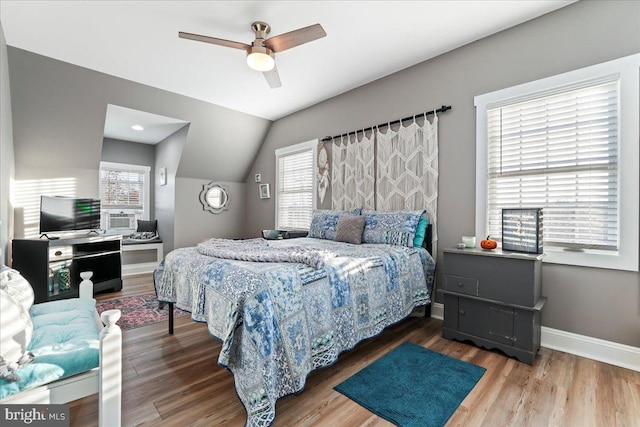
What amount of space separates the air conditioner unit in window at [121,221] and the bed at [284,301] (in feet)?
12.6

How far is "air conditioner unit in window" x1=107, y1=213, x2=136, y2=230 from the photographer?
221 inches

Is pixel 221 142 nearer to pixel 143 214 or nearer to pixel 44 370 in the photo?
pixel 143 214

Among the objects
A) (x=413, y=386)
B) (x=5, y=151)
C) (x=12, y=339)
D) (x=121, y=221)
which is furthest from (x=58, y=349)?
(x=121, y=221)

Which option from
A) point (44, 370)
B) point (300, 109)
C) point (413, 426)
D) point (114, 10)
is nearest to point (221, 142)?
point (300, 109)

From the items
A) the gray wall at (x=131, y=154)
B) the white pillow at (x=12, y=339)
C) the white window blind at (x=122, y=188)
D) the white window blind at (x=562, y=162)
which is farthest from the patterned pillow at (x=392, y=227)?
the white window blind at (x=122, y=188)

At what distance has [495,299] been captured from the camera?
2.27 metres

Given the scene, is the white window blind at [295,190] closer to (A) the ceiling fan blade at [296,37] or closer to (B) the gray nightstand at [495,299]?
(A) the ceiling fan blade at [296,37]

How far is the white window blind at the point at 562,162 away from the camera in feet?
7.24

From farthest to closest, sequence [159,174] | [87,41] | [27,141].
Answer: [159,174]
[27,141]
[87,41]

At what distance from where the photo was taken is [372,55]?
3133 mm

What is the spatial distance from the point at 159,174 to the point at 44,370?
517cm

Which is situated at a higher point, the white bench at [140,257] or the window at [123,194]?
the window at [123,194]

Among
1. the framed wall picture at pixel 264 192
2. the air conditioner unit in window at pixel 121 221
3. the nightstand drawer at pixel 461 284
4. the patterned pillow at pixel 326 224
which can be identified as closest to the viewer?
the nightstand drawer at pixel 461 284

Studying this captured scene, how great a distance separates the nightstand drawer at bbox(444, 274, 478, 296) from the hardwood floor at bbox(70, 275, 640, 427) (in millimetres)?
453
